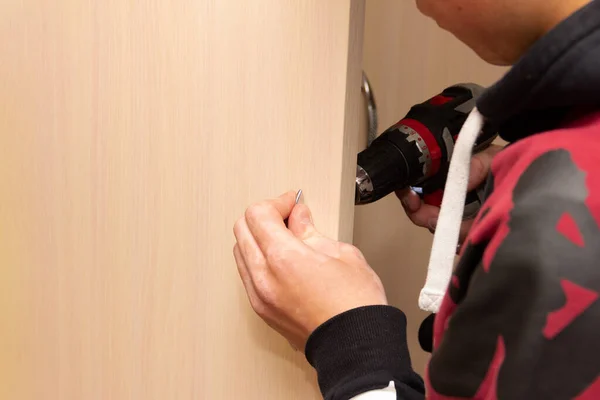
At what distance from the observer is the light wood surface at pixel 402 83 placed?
853 mm

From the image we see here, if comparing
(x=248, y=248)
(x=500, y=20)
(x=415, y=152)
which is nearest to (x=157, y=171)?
(x=248, y=248)

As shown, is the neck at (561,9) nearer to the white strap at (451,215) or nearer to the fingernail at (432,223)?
the white strap at (451,215)

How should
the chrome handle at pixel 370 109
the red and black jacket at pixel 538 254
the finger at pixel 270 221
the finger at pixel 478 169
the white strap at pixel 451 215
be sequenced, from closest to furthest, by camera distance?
the red and black jacket at pixel 538 254 < the white strap at pixel 451 215 < the finger at pixel 270 221 < the finger at pixel 478 169 < the chrome handle at pixel 370 109

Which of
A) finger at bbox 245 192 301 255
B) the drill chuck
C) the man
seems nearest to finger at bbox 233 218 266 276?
finger at bbox 245 192 301 255

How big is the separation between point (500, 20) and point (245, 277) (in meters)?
0.32

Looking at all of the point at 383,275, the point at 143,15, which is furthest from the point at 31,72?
the point at 383,275

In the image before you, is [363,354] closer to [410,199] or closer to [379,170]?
[379,170]

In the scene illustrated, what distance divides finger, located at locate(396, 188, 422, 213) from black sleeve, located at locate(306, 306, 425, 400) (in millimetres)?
272

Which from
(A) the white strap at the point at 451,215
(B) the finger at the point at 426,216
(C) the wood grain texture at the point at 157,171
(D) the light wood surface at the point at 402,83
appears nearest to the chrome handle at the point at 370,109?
(D) the light wood surface at the point at 402,83

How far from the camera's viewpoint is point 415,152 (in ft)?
2.02

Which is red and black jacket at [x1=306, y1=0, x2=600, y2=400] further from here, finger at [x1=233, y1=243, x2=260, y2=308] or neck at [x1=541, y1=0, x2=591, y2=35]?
finger at [x1=233, y1=243, x2=260, y2=308]

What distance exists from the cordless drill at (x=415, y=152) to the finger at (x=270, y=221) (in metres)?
0.09

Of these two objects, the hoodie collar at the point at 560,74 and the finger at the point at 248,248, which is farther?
the finger at the point at 248,248

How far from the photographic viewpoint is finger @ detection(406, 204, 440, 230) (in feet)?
2.41
